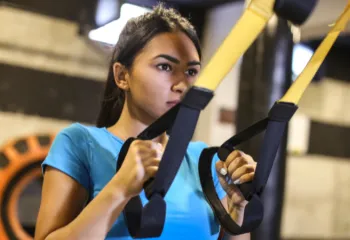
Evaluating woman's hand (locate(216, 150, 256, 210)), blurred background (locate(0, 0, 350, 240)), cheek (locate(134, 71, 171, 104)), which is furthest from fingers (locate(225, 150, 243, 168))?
blurred background (locate(0, 0, 350, 240))

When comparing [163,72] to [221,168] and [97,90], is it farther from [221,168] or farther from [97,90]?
[97,90]

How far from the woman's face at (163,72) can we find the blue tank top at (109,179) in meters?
0.07

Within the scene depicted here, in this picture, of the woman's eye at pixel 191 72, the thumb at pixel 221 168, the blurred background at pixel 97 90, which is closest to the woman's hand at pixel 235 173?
the thumb at pixel 221 168

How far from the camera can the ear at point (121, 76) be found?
625 mm

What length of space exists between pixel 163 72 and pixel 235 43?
0.16 meters

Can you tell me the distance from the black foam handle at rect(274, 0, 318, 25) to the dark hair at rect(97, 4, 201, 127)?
0.63 ft

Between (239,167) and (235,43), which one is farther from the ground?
(235,43)

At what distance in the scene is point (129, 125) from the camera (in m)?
0.64

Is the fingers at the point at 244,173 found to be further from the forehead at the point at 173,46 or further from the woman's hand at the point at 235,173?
the forehead at the point at 173,46

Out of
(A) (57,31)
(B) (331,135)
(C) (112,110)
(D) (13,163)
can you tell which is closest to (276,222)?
(C) (112,110)

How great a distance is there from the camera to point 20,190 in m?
1.87

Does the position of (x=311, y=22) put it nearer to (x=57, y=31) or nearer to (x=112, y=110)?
(x=57, y=31)

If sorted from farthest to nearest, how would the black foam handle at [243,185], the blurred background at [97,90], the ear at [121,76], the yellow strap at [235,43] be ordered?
the blurred background at [97,90] → the ear at [121,76] → the black foam handle at [243,185] → the yellow strap at [235,43]

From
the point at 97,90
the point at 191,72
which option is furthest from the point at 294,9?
the point at 97,90
